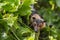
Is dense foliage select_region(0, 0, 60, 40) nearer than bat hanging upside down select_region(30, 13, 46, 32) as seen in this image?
Yes

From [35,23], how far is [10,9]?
0.17m

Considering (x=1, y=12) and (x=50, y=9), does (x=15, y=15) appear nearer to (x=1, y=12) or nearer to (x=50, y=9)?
(x=1, y=12)

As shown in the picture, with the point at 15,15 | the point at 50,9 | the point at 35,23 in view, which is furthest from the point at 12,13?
the point at 50,9

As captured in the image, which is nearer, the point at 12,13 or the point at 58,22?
the point at 12,13

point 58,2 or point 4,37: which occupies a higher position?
point 58,2

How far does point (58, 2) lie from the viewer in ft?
4.08

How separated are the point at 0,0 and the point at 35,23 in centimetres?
21

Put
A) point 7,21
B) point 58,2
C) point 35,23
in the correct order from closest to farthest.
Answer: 1. point 7,21
2. point 35,23
3. point 58,2

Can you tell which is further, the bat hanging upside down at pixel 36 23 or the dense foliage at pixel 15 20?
the bat hanging upside down at pixel 36 23

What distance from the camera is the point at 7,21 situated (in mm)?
708

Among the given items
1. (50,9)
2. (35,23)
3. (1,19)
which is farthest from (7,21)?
(50,9)

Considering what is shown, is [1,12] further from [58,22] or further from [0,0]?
[58,22]

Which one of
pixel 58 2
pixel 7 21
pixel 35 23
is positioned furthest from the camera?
pixel 58 2

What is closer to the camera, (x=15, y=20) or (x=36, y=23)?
(x=15, y=20)
